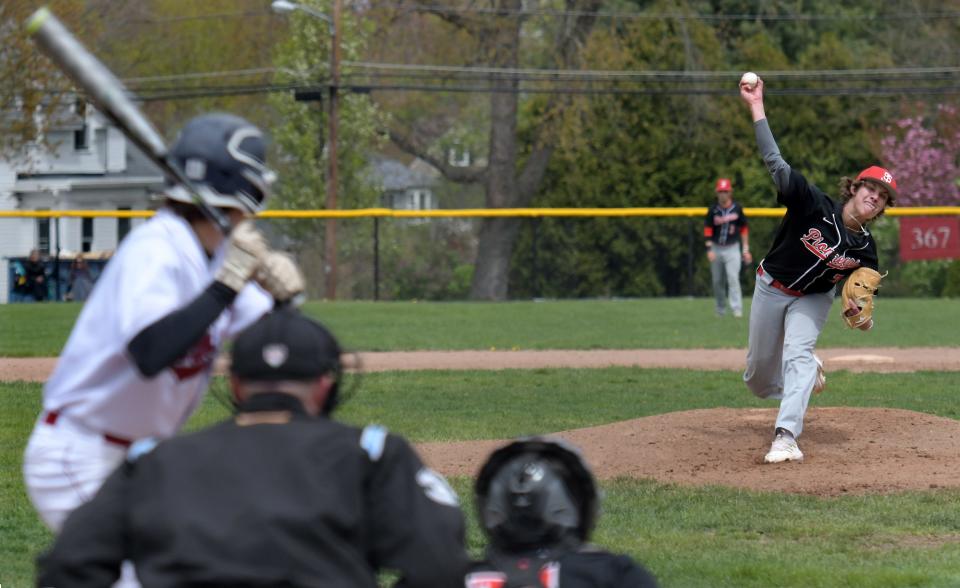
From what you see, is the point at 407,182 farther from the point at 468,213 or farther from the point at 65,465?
the point at 65,465

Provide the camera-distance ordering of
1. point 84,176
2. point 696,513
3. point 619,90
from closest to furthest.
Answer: point 696,513 → point 619,90 → point 84,176

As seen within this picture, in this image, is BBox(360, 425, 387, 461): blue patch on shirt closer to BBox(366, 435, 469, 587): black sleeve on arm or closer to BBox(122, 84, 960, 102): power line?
BBox(366, 435, 469, 587): black sleeve on arm

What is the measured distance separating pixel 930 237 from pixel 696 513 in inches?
941

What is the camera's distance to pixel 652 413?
11.3 metres

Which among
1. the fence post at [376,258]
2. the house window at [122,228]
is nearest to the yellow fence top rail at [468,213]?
the fence post at [376,258]

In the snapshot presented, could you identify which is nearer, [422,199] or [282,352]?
[282,352]

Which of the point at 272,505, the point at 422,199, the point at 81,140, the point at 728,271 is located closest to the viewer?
the point at 272,505

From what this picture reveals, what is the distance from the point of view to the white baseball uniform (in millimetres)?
3711

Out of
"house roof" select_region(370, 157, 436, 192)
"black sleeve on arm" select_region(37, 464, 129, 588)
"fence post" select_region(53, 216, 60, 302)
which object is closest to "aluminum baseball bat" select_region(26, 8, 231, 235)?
"black sleeve on arm" select_region(37, 464, 129, 588)

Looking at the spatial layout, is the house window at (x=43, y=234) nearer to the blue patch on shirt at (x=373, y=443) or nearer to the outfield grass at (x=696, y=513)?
the outfield grass at (x=696, y=513)

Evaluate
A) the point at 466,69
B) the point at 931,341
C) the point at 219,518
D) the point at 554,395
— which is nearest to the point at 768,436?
the point at 554,395

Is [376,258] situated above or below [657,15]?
below

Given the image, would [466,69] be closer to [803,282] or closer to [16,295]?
[16,295]

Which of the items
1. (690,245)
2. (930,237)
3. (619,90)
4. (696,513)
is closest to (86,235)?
(619,90)
